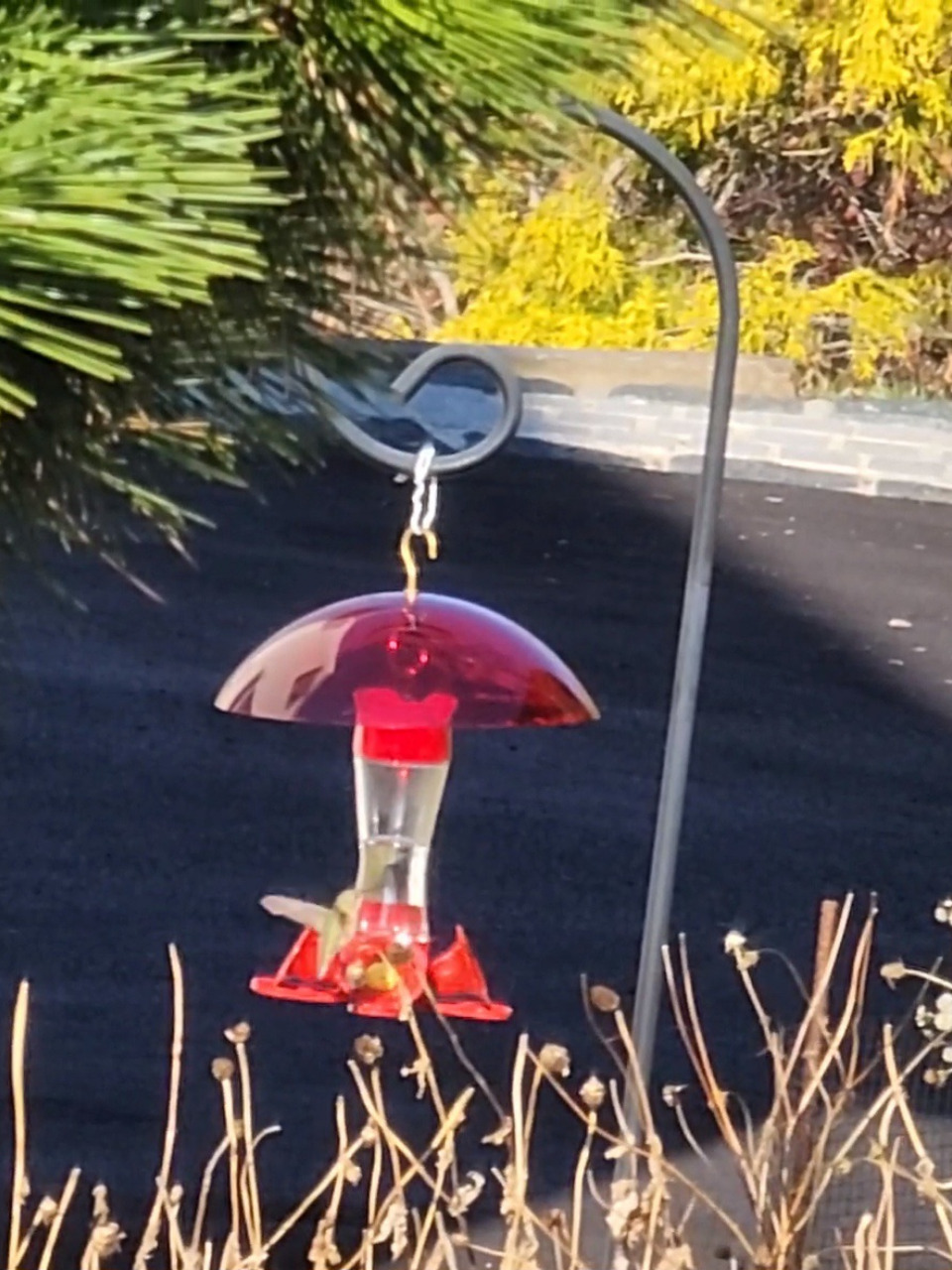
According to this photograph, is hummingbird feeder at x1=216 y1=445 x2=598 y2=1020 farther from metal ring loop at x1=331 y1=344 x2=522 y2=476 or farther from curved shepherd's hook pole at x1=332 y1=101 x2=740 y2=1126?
curved shepherd's hook pole at x1=332 y1=101 x2=740 y2=1126

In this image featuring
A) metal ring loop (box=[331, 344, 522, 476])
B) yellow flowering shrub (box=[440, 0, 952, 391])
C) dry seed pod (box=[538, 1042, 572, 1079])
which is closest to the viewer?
dry seed pod (box=[538, 1042, 572, 1079])

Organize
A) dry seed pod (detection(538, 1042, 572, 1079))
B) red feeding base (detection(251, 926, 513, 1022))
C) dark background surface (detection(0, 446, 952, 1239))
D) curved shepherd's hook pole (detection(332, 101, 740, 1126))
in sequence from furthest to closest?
dark background surface (detection(0, 446, 952, 1239)) → curved shepherd's hook pole (detection(332, 101, 740, 1126)) → red feeding base (detection(251, 926, 513, 1022)) → dry seed pod (detection(538, 1042, 572, 1079))

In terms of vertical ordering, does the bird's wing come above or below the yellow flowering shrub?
below

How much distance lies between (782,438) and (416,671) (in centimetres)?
949

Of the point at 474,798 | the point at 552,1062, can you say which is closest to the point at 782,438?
the point at 474,798

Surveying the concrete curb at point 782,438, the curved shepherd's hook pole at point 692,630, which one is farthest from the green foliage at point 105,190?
the concrete curb at point 782,438

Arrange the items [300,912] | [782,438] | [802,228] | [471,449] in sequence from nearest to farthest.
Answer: [300,912] < [471,449] < [782,438] < [802,228]

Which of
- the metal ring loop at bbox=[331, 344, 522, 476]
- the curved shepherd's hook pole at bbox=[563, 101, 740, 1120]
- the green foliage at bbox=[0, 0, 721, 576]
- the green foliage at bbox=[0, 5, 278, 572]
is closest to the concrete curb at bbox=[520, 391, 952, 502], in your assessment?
the curved shepherd's hook pole at bbox=[563, 101, 740, 1120]

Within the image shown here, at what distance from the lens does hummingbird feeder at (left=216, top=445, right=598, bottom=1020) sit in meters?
1.77

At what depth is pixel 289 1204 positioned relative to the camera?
11.5ft

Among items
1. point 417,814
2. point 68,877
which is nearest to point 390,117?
point 417,814

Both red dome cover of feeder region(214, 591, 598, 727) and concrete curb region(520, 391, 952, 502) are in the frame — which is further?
concrete curb region(520, 391, 952, 502)

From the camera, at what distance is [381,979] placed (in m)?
1.72

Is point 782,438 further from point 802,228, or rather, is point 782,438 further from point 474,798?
point 474,798
